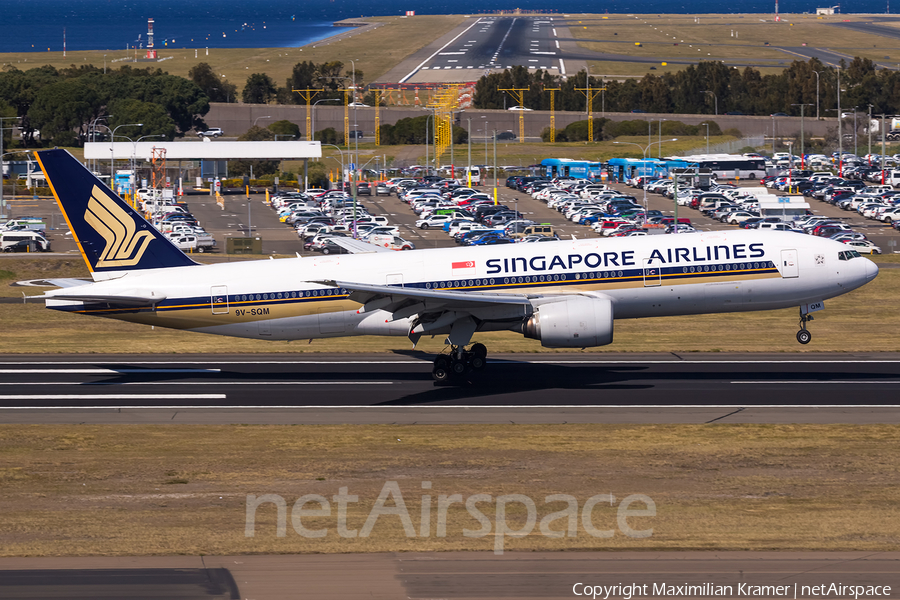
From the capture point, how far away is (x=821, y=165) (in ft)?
582

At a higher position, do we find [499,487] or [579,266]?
[579,266]

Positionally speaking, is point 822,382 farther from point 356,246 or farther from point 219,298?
point 219,298

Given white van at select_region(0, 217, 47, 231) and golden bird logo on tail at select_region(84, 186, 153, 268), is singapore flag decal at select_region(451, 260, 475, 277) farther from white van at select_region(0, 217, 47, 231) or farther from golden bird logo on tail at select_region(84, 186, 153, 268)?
white van at select_region(0, 217, 47, 231)

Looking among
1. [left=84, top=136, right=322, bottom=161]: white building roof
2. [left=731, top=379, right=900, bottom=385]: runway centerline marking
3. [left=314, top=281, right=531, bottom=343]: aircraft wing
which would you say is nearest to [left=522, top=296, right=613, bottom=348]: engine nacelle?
[left=314, top=281, right=531, bottom=343]: aircraft wing

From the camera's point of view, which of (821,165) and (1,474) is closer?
(1,474)

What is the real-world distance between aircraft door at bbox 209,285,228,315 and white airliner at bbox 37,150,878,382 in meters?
0.04

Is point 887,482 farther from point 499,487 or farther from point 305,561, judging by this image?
point 305,561

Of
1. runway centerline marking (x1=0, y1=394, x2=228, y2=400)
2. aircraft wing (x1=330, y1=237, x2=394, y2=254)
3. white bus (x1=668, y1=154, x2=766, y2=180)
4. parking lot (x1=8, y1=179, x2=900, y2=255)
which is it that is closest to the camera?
runway centerline marking (x1=0, y1=394, x2=228, y2=400)

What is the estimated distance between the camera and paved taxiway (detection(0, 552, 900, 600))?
2030cm

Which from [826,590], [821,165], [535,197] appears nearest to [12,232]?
[535,197]

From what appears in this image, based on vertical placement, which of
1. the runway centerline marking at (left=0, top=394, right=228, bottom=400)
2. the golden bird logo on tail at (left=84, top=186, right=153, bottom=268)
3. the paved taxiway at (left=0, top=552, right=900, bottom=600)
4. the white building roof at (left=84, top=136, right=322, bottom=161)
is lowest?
the runway centerline marking at (left=0, top=394, right=228, bottom=400)

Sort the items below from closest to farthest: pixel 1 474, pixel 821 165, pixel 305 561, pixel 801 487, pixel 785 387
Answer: pixel 305 561 < pixel 801 487 < pixel 1 474 < pixel 785 387 < pixel 821 165

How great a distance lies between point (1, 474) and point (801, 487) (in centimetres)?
2234

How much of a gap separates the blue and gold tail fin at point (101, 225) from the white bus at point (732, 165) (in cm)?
13870
